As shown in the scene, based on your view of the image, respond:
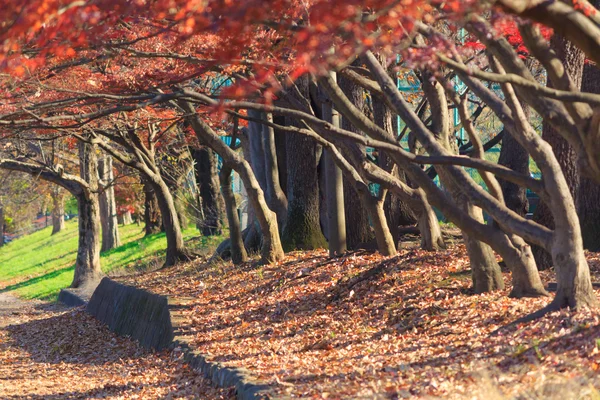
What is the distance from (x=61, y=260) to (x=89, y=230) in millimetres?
15446

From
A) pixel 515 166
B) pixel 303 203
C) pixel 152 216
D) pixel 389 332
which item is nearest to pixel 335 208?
pixel 303 203

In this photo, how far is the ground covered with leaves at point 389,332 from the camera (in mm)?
5945

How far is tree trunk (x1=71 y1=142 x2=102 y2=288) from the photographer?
23453mm

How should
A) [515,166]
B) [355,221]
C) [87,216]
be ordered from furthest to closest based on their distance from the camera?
1. [87,216]
2. [355,221]
3. [515,166]

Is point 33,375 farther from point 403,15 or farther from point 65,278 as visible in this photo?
point 65,278

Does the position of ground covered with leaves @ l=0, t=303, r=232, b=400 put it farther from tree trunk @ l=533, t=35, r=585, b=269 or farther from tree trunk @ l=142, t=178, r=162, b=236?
tree trunk @ l=142, t=178, r=162, b=236

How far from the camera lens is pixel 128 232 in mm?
42594

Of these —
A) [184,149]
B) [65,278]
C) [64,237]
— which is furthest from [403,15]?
[64,237]

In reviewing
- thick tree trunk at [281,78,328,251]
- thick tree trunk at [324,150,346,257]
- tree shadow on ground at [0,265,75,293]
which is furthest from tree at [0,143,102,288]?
thick tree trunk at [324,150,346,257]

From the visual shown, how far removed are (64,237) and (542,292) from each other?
4511 centimetres

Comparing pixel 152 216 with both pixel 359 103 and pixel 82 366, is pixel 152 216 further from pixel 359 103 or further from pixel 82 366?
pixel 82 366

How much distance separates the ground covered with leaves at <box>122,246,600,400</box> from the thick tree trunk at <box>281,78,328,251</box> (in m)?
1.38

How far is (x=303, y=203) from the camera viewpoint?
54.7 feet

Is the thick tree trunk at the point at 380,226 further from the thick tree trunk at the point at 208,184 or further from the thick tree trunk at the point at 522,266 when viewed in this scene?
the thick tree trunk at the point at 208,184
